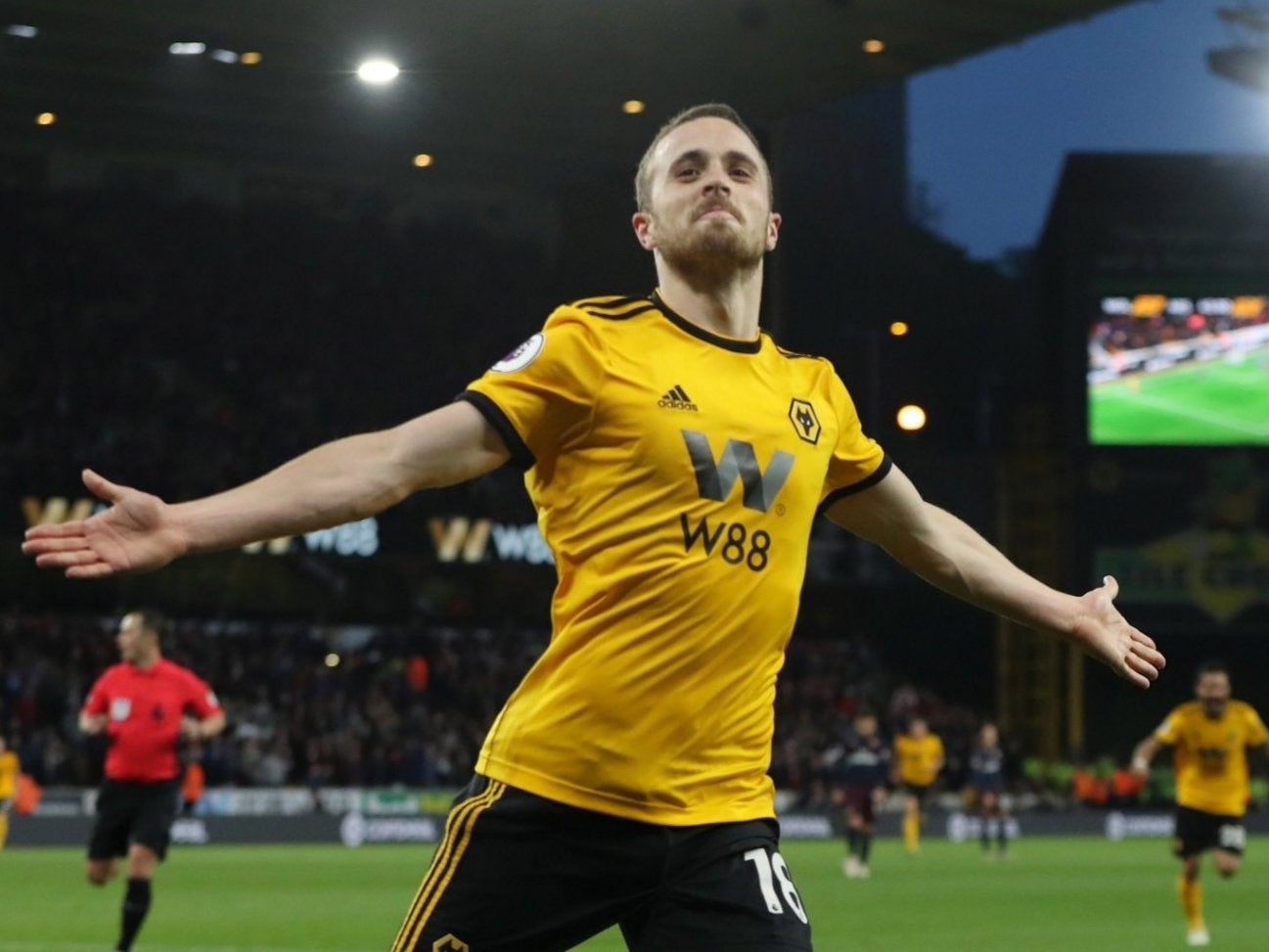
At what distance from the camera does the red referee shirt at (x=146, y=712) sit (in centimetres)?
1670

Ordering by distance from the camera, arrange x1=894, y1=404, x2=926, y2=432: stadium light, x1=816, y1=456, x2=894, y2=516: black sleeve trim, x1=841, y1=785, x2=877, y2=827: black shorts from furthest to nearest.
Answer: x1=894, y1=404, x2=926, y2=432: stadium light < x1=841, y1=785, x2=877, y2=827: black shorts < x1=816, y1=456, x2=894, y2=516: black sleeve trim

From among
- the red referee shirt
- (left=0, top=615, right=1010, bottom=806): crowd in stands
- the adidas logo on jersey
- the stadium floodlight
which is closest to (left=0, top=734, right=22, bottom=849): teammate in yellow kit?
(left=0, top=615, right=1010, bottom=806): crowd in stands

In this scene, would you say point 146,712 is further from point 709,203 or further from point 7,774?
point 7,774

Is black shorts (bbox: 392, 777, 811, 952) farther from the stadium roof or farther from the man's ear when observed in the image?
the stadium roof

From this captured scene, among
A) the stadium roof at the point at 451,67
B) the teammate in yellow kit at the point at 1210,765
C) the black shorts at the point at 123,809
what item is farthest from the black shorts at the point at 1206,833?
the stadium roof at the point at 451,67

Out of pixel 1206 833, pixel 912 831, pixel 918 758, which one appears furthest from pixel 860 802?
pixel 1206 833

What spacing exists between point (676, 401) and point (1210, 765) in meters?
15.9

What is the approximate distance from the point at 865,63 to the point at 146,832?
24703mm

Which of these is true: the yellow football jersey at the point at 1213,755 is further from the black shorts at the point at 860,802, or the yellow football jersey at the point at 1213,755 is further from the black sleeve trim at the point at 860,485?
the black sleeve trim at the point at 860,485

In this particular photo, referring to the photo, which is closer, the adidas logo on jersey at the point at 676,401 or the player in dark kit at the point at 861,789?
the adidas logo on jersey at the point at 676,401

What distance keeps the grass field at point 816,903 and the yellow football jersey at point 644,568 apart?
1254 centimetres

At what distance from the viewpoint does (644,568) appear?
16.7 ft

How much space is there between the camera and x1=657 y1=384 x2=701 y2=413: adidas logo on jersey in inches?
202

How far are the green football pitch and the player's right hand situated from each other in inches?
1559
